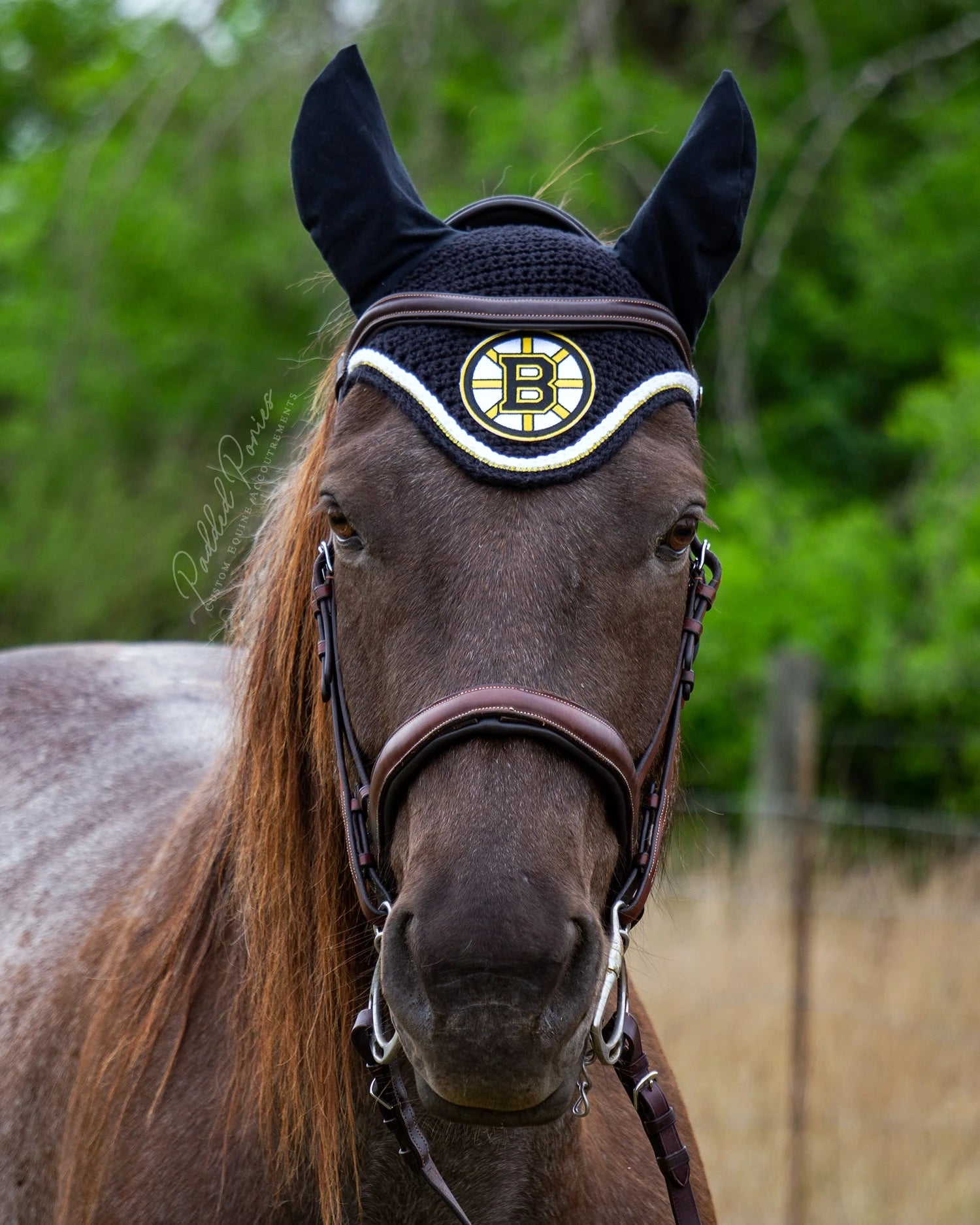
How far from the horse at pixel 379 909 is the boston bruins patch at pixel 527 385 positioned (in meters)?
0.08

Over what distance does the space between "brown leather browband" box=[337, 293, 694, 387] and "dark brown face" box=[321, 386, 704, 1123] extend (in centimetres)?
12

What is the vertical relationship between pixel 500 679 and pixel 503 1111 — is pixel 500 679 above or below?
above

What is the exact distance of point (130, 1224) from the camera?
187 centimetres

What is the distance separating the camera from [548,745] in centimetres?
154

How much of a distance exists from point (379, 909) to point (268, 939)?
1.02ft

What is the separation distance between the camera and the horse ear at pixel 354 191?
1.90 meters

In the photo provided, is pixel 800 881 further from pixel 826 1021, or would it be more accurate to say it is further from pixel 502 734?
pixel 502 734

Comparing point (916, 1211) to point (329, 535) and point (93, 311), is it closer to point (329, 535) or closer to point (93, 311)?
point (329, 535)

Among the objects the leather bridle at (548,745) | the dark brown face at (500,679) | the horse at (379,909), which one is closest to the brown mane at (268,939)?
the horse at (379,909)

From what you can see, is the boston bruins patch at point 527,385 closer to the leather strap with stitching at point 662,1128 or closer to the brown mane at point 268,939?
the brown mane at point 268,939

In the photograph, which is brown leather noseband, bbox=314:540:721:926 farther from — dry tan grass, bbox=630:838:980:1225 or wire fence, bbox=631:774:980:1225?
dry tan grass, bbox=630:838:980:1225

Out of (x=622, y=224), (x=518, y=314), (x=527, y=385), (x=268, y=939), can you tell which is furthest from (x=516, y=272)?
(x=622, y=224)

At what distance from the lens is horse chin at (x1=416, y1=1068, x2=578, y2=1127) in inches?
58.5

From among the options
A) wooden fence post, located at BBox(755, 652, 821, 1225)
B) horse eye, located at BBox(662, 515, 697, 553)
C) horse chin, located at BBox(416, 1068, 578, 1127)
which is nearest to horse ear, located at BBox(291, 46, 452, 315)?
horse eye, located at BBox(662, 515, 697, 553)
